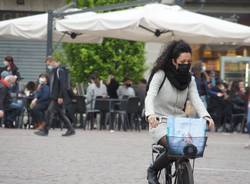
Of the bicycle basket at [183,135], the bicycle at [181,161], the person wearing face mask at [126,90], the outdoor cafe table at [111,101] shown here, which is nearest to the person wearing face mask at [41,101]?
the outdoor cafe table at [111,101]

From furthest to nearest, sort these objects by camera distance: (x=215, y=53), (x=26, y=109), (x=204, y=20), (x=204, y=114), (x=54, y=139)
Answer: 1. (x=215, y=53)
2. (x=26, y=109)
3. (x=204, y=20)
4. (x=54, y=139)
5. (x=204, y=114)

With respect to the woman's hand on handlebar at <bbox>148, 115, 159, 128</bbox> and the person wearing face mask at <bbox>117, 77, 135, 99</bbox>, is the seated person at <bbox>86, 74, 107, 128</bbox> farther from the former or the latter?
the woman's hand on handlebar at <bbox>148, 115, 159, 128</bbox>

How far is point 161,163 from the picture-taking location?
27.6ft

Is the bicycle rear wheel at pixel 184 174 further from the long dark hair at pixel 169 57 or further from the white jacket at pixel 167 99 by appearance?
the long dark hair at pixel 169 57

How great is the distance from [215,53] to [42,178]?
22.6 meters

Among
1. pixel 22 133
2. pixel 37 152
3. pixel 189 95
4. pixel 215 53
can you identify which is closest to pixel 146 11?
pixel 22 133

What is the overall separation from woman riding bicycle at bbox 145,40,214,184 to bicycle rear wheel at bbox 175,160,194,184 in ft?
0.98

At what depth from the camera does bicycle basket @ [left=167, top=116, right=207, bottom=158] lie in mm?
7777

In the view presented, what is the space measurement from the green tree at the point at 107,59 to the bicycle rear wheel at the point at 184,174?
→ 2181 cm

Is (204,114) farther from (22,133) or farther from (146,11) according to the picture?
(146,11)

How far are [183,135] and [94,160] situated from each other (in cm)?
616

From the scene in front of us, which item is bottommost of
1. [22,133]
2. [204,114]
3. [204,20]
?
[22,133]

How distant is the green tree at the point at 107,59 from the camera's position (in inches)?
1191

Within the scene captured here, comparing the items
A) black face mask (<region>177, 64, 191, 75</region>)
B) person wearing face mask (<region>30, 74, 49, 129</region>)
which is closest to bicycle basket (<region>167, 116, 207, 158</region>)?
black face mask (<region>177, 64, 191, 75</region>)
